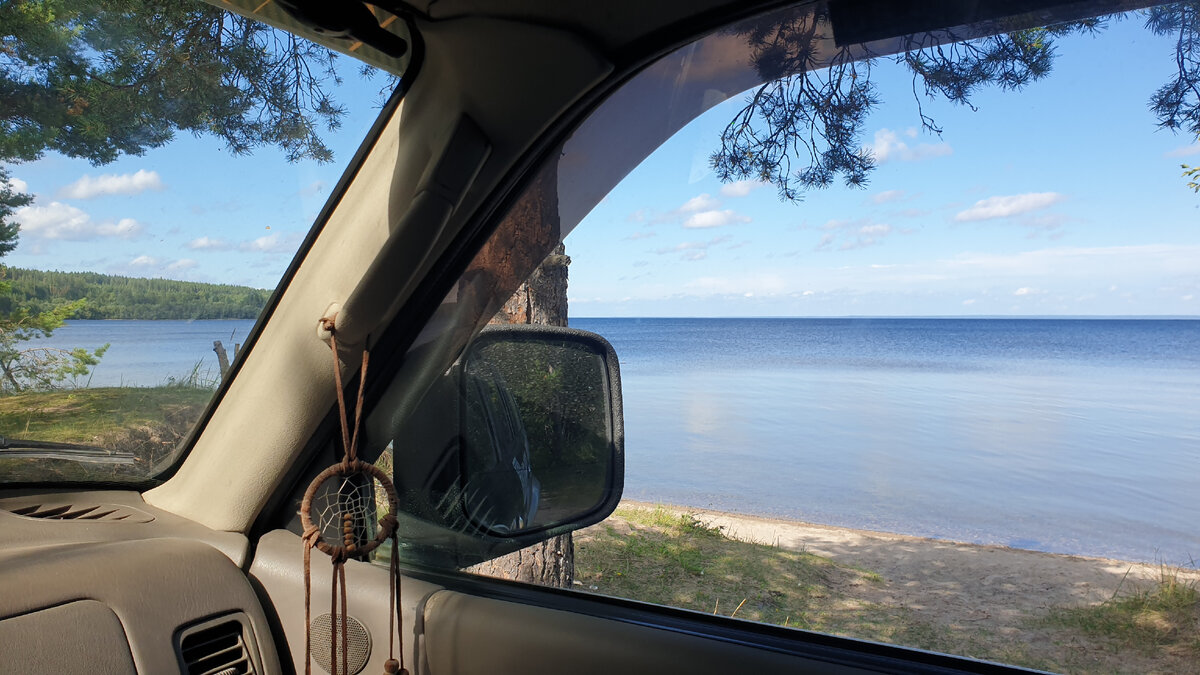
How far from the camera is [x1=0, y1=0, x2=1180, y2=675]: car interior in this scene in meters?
1.50

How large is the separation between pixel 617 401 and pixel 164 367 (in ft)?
3.74

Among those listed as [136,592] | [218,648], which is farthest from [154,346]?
[218,648]

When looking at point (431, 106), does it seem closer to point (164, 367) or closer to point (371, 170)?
point (371, 170)

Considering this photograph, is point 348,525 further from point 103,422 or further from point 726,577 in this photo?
point 726,577

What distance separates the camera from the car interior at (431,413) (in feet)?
4.94

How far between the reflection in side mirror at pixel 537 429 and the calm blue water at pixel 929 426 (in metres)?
0.07

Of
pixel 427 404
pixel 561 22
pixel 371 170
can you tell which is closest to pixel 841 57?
pixel 561 22

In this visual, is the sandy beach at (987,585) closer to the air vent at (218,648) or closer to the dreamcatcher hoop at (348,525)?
the dreamcatcher hoop at (348,525)

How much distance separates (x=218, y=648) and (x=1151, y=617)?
1.80m

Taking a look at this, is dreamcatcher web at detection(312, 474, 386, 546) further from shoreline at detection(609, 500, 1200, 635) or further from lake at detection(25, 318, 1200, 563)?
shoreline at detection(609, 500, 1200, 635)

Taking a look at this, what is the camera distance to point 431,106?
168cm

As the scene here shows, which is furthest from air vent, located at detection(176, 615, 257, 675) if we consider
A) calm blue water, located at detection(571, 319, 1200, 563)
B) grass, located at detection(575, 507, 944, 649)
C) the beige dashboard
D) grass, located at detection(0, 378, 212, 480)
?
calm blue water, located at detection(571, 319, 1200, 563)

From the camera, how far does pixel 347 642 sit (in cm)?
179

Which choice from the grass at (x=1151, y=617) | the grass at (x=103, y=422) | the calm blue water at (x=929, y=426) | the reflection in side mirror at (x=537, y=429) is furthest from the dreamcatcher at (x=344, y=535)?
the grass at (x=1151, y=617)
